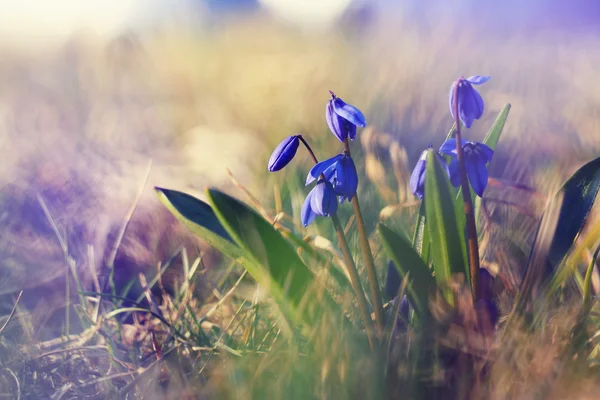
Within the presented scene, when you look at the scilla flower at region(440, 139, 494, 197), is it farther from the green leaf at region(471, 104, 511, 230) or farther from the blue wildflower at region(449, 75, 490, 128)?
the green leaf at region(471, 104, 511, 230)

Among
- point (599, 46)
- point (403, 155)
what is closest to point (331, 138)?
point (403, 155)

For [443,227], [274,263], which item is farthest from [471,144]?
[274,263]

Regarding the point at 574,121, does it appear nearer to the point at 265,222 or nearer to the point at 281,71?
the point at 281,71

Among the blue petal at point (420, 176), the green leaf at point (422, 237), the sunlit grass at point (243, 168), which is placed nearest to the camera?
the sunlit grass at point (243, 168)

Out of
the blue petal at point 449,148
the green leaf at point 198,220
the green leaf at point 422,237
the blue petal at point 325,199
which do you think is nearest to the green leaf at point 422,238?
the green leaf at point 422,237

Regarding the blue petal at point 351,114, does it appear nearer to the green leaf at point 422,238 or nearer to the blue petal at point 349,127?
the blue petal at point 349,127

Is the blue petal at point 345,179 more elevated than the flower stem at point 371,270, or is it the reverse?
the blue petal at point 345,179

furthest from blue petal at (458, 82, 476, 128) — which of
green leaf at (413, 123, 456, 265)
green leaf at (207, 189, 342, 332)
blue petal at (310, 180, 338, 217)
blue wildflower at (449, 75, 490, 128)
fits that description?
green leaf at (207, 189, 342, 332)
